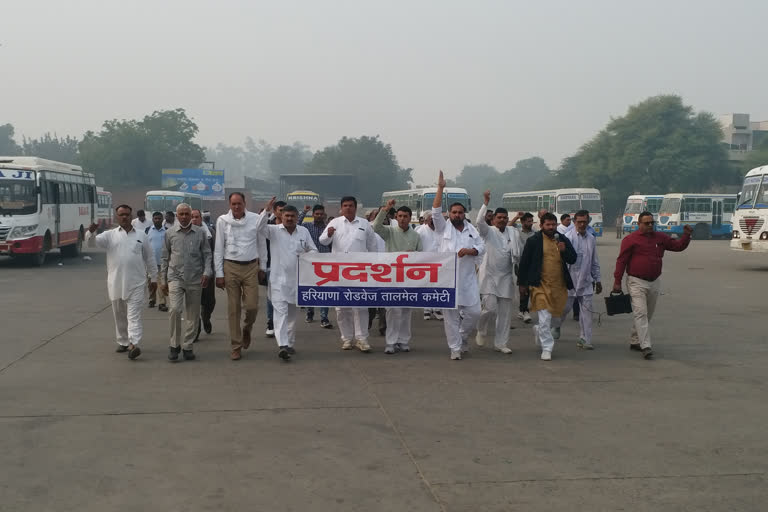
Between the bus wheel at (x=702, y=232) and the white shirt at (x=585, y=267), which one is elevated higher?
the white shirt at (x=585, y=267)

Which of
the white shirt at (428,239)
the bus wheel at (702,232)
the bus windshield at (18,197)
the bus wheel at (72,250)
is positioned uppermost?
the bus windshield at (18,197)

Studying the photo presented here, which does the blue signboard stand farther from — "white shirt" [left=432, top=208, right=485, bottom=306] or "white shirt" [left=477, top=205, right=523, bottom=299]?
"white shirt" [left=432, top=208, right=485, bottom=306]

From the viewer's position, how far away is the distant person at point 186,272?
28.2ft

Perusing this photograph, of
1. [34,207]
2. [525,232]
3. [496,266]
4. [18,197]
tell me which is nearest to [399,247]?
[496,266]

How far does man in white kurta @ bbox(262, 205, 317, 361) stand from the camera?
8781 mm

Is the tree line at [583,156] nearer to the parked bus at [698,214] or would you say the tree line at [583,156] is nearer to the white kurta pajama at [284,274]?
the parked bus at [698,214]

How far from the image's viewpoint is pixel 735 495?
4.59 m

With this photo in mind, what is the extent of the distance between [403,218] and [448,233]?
601 millimetres

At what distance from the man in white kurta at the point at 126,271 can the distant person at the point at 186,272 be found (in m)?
0.38

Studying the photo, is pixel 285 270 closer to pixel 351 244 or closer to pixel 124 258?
pixel 351 244

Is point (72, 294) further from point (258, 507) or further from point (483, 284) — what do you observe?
point (258, 507)

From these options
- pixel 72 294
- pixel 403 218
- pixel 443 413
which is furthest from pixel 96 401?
pixel 72 294

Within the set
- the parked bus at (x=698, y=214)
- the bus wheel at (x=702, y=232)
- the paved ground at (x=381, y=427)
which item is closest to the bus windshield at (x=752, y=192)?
the paved ground at (x=381, y=427)

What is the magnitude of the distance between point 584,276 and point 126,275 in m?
5.54
